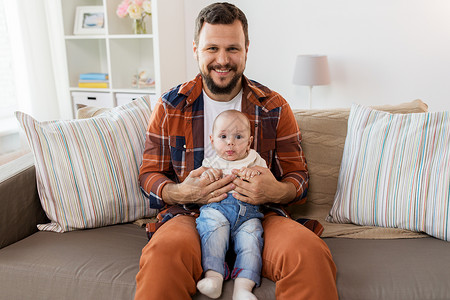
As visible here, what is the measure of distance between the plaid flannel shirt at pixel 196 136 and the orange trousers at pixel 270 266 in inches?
12.9

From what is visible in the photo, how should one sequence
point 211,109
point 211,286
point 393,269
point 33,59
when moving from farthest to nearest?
point 33,59
point 211,109
point 393,269
point 211,286

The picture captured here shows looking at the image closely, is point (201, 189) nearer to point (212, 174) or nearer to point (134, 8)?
point (212, 174)

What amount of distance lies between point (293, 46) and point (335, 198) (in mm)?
1937

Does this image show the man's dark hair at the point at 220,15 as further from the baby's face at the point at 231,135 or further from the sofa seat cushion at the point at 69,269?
the sofa seat cushion at the point at 69,269

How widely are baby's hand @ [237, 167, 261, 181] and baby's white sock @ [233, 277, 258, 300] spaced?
0.35 metres

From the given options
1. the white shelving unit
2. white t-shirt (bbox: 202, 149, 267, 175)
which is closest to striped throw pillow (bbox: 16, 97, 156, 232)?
white t-shirt (bbox: 202, 149, 267, 175)

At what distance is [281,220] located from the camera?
1.39 metres

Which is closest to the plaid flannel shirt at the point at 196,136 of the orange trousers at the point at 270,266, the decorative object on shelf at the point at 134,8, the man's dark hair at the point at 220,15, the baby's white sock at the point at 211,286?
the man's dark hair at the point at 220,15

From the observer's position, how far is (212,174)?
1.42 meters

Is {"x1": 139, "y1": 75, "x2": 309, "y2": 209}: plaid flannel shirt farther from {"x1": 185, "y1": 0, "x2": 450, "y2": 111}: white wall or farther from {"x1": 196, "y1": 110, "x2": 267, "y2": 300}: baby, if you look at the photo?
{"x1": 185, "y1": 0, "x2": 450, "y2": 111}: white wall

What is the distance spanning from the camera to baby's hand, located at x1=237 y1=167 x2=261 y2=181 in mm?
1400

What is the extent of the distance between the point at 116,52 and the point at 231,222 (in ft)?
7.66

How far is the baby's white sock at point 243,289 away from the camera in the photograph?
113cm

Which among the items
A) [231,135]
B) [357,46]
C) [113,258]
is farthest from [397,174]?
[357,46]
